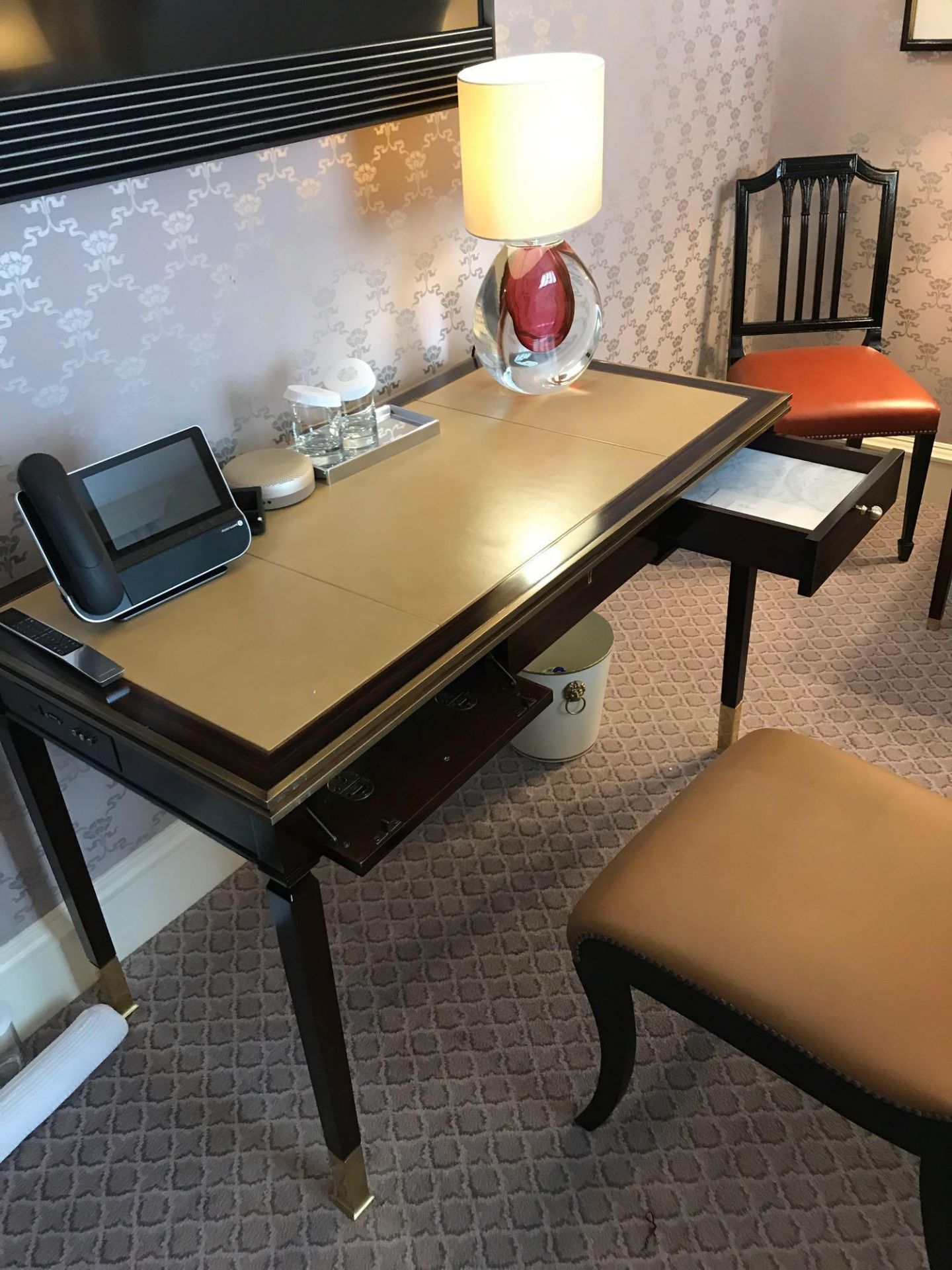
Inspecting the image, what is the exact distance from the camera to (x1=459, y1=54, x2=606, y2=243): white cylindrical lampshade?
1.45 m

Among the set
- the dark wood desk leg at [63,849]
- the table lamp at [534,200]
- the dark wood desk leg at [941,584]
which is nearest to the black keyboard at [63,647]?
the dark wood desk leg at [63,849]

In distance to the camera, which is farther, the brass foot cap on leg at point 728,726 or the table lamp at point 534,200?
the brass foot cap on leg at point 728,726

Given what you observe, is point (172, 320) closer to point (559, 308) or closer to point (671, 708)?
point (559, 308)

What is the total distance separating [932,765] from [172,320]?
→ 1561 millimetres

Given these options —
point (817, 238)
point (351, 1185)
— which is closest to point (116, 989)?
point (351, 1185)

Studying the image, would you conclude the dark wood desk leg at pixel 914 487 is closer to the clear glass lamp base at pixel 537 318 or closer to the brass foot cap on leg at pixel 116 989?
the clear glass lamp base at pixel 537 318

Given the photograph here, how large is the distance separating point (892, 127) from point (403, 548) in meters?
2.10

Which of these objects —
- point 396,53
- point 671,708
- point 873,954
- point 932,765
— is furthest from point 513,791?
point 396,53

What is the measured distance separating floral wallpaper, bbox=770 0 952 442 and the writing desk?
1446 millimetres

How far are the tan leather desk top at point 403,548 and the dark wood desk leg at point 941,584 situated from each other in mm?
882

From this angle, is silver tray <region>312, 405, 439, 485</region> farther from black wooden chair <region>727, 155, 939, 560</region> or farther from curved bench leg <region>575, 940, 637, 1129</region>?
black wooden chair <region>727, 155, 939, 560</region>

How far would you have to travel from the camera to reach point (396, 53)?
1566 millimetres

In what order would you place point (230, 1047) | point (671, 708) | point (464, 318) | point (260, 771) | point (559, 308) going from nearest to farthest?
point (260, 771) < point (230, 1047) < point (559, 308) < point (464, 318) < point (671, 708)

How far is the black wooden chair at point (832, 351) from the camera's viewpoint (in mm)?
2371
